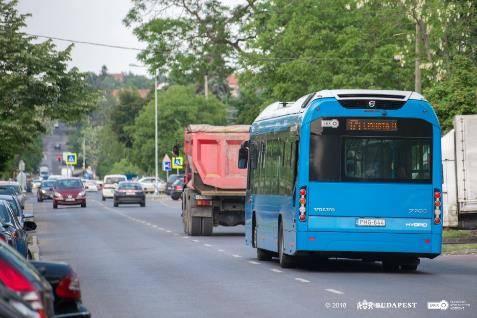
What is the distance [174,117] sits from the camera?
12412cm

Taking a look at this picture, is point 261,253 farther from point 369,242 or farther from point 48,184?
point 48,184

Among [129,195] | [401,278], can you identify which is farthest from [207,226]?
[129,195]

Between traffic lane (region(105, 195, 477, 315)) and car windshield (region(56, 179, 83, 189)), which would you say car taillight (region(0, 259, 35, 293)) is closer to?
traffic lane (region(105, 195, 477, 315))

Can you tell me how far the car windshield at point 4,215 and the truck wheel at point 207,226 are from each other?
651 inches

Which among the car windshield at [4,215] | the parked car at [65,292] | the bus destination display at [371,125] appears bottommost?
the parked car at [65,292]

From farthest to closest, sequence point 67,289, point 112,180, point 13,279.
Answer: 1. point 112,180
2. point 67,289
3. point 13,279

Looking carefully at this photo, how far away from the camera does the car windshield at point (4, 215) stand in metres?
23.5

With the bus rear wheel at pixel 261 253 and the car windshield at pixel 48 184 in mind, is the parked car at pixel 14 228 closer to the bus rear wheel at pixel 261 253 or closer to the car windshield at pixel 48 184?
the bus rear wheel at pixel 261 253

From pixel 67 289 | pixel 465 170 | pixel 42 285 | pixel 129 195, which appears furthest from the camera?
pixel 129 195

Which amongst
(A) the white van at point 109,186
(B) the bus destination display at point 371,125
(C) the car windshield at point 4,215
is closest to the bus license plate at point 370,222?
(B) the bus destination display at point 371,125

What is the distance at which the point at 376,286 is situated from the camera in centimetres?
2081

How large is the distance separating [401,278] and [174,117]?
102 m

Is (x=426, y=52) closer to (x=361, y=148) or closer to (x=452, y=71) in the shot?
(x=452, y=71)

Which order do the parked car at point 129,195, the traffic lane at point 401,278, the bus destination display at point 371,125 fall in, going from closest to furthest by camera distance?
→ the traffic lane at point 401,278, the bus destination display at point 371,125, the parked car at point 129,195
